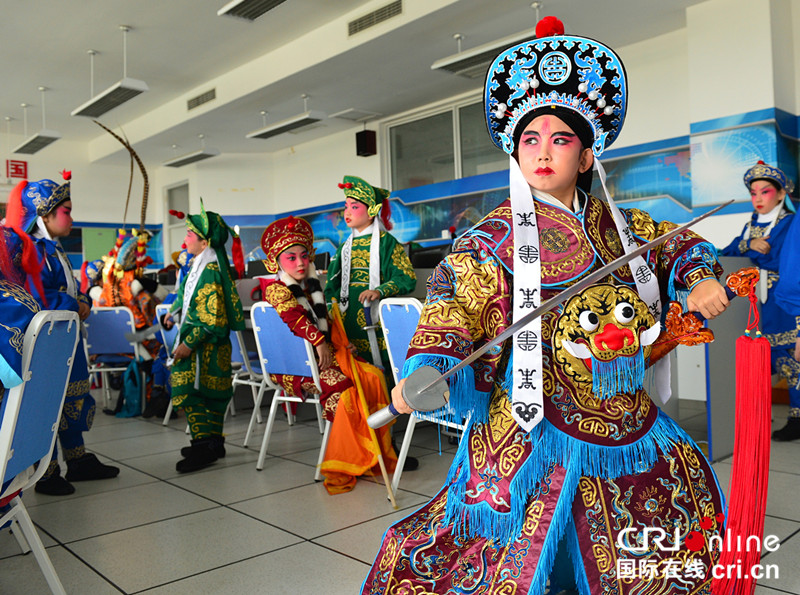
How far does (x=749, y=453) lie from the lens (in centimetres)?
126

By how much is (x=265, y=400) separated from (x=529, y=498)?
13.6 feet

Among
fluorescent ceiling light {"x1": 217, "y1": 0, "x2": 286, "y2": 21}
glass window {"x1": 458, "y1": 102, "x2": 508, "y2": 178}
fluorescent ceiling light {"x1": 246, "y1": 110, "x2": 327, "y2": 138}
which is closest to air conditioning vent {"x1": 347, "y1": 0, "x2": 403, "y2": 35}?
fluorescent ceiling light {"x1": 217, "y1": 0, "x2": 286, "y2": 21}

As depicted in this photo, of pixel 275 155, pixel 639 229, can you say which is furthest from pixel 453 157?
pixel 639 229

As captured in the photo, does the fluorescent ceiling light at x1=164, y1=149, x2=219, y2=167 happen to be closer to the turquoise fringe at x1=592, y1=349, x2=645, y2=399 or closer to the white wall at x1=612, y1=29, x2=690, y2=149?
the white wall at x1=612, y1=29, x2=690, y2=149

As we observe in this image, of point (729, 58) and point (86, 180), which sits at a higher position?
A: point (86, 180)

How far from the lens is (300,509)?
99.4 inches

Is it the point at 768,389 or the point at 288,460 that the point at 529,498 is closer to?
the point at 768,389

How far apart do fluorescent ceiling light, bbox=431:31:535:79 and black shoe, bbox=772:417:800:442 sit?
3321 mm

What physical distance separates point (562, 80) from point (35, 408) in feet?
4.55

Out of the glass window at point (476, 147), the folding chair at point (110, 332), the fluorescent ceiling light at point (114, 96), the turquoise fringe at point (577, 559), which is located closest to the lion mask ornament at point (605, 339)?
the turquoise fringe at point (577, 559)

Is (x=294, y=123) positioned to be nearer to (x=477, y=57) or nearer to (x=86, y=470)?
(x=477, y=57)

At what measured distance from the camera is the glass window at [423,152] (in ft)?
27.3

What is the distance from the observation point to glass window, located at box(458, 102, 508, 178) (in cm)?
771

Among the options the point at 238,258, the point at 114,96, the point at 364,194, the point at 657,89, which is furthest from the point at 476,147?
the point at 364,194
